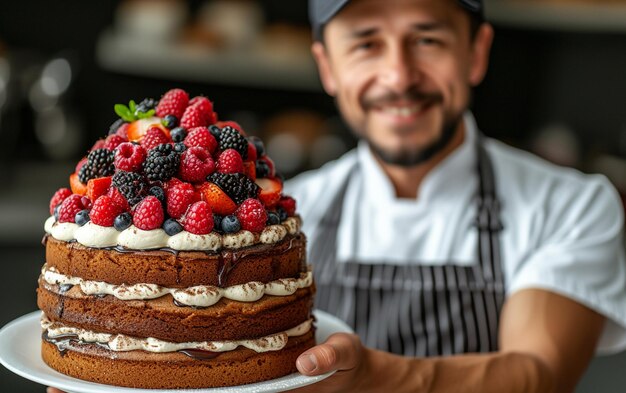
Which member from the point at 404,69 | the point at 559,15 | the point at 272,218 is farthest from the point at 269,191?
the point at 559,15

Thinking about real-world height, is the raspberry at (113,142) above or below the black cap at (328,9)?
below

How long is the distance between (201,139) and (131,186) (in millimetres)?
150

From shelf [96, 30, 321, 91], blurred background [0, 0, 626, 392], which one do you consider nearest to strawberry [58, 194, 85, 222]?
blurred background [0, 0, 626, 392]

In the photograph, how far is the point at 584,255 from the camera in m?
2.21

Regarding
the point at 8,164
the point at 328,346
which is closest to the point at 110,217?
the point at 328,346

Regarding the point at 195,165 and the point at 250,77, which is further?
the point at 250,77

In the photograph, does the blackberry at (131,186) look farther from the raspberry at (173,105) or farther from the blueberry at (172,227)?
the raspberry at (173,105)

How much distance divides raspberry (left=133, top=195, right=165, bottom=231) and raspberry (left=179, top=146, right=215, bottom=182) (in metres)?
0.07

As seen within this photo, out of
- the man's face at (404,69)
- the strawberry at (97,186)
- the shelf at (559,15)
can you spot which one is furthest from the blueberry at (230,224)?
the shelf at (559,15)

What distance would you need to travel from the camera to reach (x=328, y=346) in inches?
58.5

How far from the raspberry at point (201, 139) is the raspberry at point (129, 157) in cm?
8

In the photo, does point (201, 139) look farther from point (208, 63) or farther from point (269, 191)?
point (208, 63)

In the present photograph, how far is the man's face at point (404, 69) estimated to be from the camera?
2215 millimetres

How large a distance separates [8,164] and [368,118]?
243 centimetres
